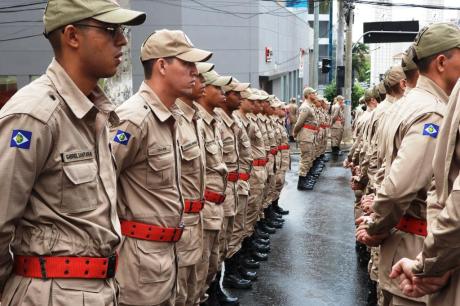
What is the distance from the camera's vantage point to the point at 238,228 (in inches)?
283

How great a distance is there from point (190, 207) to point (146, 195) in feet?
3.13

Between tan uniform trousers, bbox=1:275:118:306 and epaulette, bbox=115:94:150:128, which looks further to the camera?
epaulette, bbox=115:94:150:128

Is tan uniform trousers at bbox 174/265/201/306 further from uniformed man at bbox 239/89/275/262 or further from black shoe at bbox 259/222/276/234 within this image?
black shoe at bbox 259/222/276/234

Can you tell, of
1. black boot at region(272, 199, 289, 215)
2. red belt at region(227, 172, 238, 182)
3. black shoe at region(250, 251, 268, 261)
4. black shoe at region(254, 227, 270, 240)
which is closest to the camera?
red belt at region(227, 172, 238, 182)

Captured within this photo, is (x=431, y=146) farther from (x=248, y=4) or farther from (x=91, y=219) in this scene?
(x=248, y=4)

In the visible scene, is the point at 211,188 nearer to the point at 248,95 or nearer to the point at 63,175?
the point at 63,175

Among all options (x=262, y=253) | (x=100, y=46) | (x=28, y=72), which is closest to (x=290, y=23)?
(x=28, y=72)

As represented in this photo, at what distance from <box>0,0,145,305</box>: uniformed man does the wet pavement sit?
4273 mm

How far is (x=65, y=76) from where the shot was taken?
265cm

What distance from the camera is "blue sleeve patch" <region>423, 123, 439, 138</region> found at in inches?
138

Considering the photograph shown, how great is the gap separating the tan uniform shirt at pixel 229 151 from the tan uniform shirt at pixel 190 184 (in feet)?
5.12

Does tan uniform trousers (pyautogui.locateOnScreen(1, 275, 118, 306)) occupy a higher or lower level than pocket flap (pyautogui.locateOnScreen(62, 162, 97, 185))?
lower

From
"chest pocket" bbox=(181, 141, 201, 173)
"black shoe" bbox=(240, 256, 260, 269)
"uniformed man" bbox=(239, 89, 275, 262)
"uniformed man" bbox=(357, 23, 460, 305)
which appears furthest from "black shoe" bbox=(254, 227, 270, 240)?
"uniformed man" bbox=(357, 23, 460, 305)

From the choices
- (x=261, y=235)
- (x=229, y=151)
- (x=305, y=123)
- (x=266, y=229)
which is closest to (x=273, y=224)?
(x=266, y=229)
